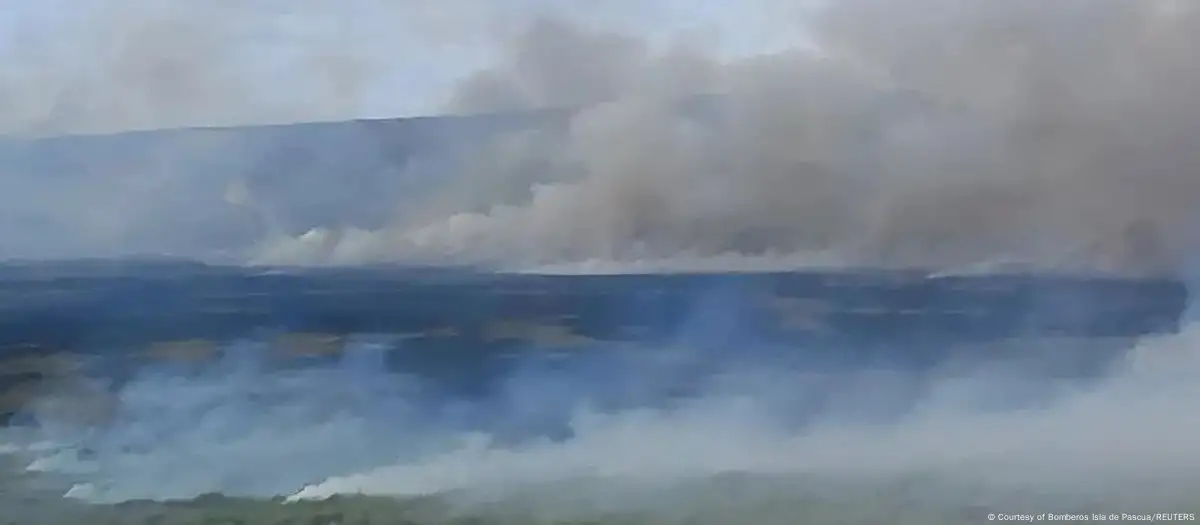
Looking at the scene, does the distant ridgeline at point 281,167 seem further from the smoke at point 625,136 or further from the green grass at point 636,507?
the green grass at point 636,507

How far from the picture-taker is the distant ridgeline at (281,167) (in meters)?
2.55

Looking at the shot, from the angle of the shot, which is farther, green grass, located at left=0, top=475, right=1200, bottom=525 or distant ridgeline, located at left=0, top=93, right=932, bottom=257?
distant ridgeline, located at left=0, top=93, right=932, bottom=257

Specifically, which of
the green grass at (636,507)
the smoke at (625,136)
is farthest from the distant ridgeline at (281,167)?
the green grass at (636,507)

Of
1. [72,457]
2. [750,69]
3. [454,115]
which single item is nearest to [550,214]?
[454,115]

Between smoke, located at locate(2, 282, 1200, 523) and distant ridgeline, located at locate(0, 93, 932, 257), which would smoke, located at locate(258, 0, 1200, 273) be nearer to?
distant ridgeline, located at locate(0, 93, 932, 257)

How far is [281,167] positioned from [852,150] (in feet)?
4.14

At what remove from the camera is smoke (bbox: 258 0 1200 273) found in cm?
239

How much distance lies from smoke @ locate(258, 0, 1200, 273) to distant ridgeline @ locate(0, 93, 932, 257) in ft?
0.17

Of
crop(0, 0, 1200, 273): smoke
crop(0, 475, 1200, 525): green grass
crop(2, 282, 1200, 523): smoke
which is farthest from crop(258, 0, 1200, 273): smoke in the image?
crop(0, 475, 1200, 525): green grass

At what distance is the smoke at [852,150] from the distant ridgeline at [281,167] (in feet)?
0.17

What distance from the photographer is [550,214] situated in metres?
2.52

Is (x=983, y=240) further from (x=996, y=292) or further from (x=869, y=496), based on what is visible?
(x=869, y=496)

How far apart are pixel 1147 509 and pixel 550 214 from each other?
1402 millimetres

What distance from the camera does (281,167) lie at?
257 cm
